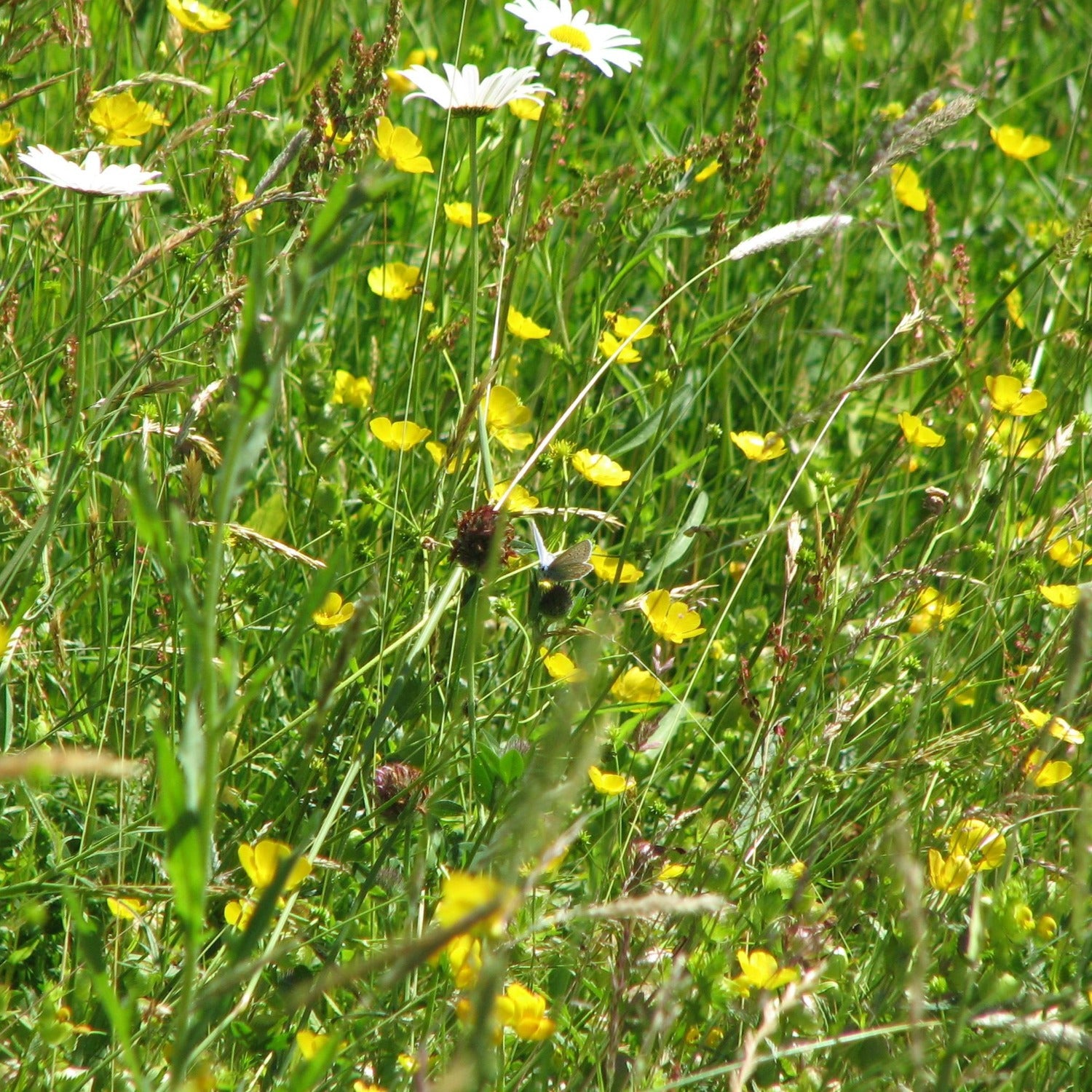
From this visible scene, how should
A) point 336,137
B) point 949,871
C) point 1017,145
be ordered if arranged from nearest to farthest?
point 949,871, point 336,137, point 1017,145

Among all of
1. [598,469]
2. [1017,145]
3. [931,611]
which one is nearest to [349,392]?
[598,469]

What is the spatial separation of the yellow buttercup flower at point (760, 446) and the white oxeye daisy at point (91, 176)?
38.1 inches

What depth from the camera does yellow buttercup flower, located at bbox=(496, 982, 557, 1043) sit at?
122cm

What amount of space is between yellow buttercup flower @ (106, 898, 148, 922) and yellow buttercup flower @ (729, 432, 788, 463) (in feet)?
3.65

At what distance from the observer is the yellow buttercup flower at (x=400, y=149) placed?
2143 mm

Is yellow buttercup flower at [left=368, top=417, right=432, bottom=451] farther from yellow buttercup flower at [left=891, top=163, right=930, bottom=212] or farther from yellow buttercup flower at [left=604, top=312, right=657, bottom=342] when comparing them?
yellow buttercup flower at [left=891, top=163, right=930, bottom=212]

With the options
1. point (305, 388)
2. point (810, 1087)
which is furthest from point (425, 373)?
point (810, 1087)

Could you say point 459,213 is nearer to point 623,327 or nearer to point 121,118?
point 623,327

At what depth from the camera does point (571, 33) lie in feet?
6.77

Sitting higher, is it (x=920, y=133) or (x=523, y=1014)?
(x=920, y=133)

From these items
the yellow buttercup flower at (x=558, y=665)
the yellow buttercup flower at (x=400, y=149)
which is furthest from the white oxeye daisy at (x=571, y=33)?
the yellow buttercup flower at (x=558, y=665)

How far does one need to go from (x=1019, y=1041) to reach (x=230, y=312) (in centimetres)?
133

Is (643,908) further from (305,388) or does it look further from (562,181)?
(562,181)

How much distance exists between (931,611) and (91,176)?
145 cm
